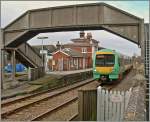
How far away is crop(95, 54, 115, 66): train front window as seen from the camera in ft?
75.9

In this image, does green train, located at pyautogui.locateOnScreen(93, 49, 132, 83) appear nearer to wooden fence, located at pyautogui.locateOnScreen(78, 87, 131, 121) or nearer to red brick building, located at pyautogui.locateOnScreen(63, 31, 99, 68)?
wooden fence, located at pyautogui.locateOnScreen(78, 87, 131, 121)

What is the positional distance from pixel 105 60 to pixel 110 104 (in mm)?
11758

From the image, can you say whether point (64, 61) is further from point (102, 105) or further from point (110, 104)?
point (110, 104)

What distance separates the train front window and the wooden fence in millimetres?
11262

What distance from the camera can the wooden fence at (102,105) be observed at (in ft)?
37.3

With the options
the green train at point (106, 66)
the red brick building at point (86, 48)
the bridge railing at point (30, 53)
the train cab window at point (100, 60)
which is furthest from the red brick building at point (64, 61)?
the green train at point (106, 66)

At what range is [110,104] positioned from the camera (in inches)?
458

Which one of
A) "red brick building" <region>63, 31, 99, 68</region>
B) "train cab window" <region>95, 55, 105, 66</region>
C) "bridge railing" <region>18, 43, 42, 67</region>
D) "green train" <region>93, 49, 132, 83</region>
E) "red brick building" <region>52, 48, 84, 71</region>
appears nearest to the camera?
"green train" <region>93, 49, 132, 83</region>

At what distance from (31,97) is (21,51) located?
9673mm

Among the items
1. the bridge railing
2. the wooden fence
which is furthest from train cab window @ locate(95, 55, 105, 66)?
the wooden fence

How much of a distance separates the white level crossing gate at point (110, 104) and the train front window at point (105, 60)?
11.4m

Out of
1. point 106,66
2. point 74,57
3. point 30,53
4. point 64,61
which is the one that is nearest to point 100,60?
point 106,66

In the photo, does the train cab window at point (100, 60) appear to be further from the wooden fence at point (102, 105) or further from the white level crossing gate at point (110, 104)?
the white level crossing gate at point (110, 104)

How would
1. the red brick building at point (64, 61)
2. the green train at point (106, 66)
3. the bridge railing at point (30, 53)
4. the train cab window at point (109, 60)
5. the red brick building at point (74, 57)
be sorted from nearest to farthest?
the green train at point (106, 66), the train cab window at point (109, 60), the bridge railing at point (30, 53), the red brick building at point (64, 61), the red brick building at point (74, 57)
